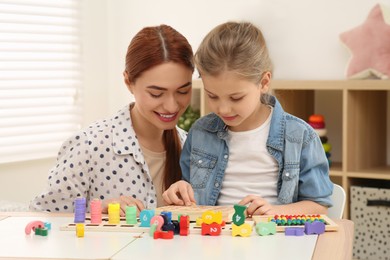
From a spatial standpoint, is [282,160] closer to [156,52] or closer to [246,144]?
[246,144]

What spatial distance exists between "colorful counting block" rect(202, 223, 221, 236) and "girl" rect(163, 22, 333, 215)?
28 centimetres

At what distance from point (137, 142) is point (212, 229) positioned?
2.28 feet

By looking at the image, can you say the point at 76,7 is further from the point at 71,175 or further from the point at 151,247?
the point at 151,247

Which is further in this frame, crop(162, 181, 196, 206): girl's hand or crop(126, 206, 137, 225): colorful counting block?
crop(162, 181, 196, 206): girl's hand

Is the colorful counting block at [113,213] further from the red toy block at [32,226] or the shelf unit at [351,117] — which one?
the shelf unit at [351,117]

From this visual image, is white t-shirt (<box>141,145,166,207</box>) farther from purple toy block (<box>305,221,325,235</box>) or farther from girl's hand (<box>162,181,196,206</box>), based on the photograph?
purple toy block (<box>305,221,325,235</box>)

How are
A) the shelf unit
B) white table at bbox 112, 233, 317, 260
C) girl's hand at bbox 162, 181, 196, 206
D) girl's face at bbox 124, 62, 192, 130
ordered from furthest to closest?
the shelf unit < girl's face at bbox 124, 62, 192, 130 < girl's hand at bbox 162, 181, 196, 206 < white table at bbox 112, 233, 317, 260

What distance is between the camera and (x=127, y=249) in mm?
1446

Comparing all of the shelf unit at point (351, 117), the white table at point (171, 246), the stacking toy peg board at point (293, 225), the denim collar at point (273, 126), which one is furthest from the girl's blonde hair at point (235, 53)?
the shelf unit at point (351, 117)

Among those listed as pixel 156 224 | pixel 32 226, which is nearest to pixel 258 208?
pixel 156 224

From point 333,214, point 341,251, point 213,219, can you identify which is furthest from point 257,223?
point 333,214

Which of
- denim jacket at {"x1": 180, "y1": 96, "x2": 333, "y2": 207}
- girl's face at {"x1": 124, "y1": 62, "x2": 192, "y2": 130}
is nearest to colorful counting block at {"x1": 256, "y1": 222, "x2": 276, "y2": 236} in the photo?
denim jacket at {"x1": 180, "y1": 96, "x2": 333, "y2": 207}

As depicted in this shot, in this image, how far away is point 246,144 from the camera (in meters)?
2.01

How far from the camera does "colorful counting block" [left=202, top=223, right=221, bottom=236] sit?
1.55m
